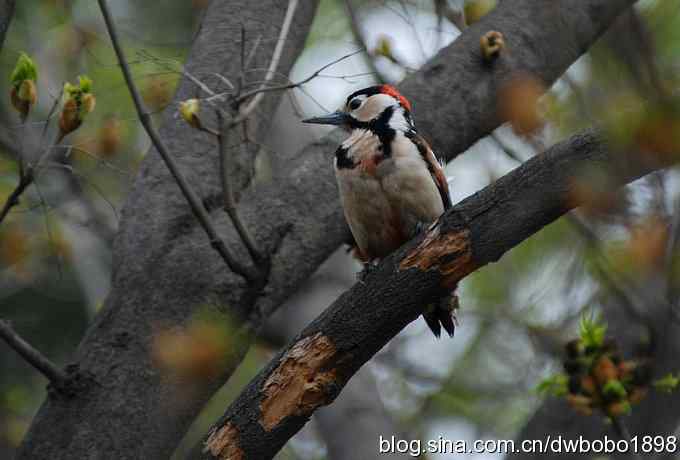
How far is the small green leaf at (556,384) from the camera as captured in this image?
11.0ft

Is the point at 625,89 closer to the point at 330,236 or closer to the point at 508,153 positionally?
the point at 508,153

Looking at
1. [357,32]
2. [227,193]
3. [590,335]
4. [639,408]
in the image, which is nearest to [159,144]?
[227,193]

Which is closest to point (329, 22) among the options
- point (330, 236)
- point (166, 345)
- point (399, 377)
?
point (399, 377)

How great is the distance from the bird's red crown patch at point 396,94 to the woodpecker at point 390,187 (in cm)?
7

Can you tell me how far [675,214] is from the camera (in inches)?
137

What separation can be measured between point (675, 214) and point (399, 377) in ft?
9.08

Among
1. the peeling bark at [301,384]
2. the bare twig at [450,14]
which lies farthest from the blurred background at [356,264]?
the peeling bark at [301,384]

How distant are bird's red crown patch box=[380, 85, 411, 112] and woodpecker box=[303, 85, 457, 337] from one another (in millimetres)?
68

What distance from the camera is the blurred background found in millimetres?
3877

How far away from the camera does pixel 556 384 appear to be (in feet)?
11.2

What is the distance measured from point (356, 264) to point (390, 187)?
2.17 m

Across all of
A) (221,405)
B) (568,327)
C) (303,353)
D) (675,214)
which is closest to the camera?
(303,353)

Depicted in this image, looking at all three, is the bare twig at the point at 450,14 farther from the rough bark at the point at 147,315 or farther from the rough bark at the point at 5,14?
the rough bark at the point at 5,14

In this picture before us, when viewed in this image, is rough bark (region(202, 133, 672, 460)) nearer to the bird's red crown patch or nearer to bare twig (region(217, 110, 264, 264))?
bare twig (region(217, 110, 264, 264))
